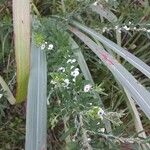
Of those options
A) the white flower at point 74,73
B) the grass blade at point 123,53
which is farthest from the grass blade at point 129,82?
the white flower at point 74,73

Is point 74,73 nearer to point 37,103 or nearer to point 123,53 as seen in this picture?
point 37,103

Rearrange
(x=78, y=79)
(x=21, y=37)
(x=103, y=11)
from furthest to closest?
1. (x=103, y=11)
2. (x=21, y=37)
3. (x=78, y=79)

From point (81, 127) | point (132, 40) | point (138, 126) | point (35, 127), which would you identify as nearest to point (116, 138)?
point (81, 127)

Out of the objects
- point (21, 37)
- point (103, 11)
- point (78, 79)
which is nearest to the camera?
point (78, 79)

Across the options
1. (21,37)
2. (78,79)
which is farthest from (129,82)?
(21,37)

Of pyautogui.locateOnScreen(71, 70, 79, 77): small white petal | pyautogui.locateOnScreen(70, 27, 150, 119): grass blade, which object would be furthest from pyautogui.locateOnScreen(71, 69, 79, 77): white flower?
pyautogui.locateOnScreen(70, 27, 150, 119): grass blade

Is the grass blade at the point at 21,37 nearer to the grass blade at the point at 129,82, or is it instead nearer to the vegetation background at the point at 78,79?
the vegetation background at the point at 78,79
